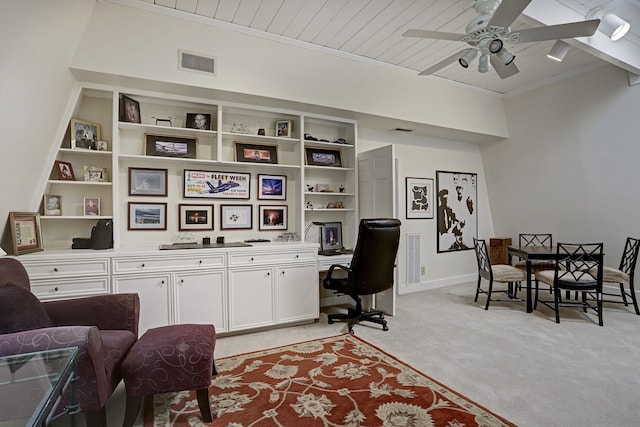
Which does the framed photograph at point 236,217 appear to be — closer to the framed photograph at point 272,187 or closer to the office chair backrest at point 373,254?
the framed photograph at point 272,187

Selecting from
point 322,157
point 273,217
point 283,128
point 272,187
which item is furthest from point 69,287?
point 322,157

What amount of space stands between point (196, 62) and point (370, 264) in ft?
8.39

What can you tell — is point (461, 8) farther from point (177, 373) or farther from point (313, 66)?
point (177, 373)

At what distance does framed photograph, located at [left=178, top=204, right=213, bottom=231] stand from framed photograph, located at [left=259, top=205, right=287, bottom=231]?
0.60 meters

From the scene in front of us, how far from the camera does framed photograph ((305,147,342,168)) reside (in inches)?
161

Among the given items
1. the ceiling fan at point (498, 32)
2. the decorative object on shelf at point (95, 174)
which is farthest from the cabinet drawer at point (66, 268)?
the ceiling fan at point (498, 32)

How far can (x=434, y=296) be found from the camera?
467 cm

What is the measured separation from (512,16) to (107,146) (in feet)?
11.6

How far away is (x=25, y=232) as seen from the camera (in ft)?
A: 8.50

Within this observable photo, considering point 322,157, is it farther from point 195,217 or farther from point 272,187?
point 195,217

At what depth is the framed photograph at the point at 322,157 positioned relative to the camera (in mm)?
4098

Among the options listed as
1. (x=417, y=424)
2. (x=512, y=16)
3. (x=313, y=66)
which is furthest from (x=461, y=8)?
(x=417, y=424)

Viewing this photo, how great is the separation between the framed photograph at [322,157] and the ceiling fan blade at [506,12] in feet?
7.43

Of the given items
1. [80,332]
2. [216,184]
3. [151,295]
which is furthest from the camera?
[216,184]
